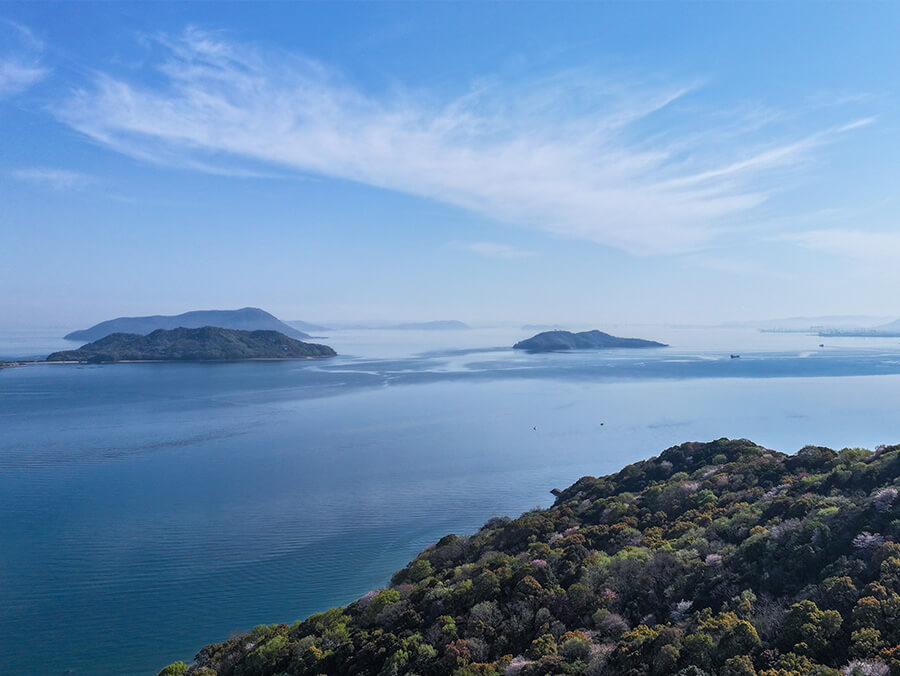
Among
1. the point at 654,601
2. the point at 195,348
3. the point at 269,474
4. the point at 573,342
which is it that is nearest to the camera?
the point at 654,601

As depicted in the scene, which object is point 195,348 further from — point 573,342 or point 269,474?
point 573,342

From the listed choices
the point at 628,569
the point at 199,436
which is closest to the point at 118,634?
the point at 628,569

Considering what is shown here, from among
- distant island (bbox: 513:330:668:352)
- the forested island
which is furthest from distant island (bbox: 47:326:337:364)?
the forested island

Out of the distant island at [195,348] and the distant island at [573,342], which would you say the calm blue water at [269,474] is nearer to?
the distant island at [195,348]

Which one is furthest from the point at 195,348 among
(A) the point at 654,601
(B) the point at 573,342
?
(A) the point at 654,601

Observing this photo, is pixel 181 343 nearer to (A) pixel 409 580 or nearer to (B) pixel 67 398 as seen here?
(B) pixel 67 398
